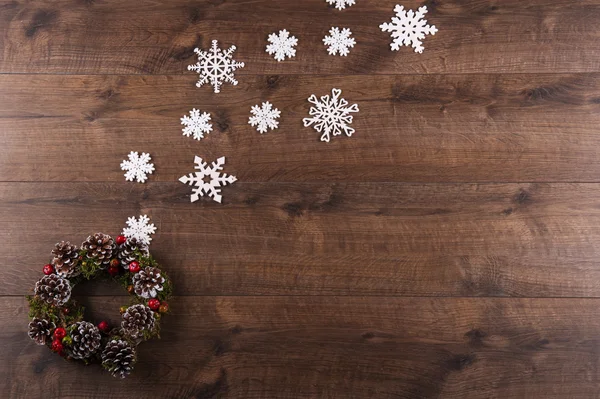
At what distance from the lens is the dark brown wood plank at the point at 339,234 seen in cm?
152

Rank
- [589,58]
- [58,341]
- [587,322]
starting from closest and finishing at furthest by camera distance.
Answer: [58,341] → [587,322] → [589,58]

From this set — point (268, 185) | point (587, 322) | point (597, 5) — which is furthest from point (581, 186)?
point (268, 185)

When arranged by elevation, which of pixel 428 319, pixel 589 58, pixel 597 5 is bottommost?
pixel 428 319

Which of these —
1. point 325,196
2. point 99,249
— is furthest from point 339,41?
point 99,249

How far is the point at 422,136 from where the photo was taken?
157cm

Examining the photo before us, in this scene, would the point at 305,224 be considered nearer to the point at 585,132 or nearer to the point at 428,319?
the point at 428,319

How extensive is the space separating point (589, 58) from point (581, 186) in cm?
39

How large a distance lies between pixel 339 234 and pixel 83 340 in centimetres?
74

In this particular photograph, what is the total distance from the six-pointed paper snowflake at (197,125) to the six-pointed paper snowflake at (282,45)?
0.28 m

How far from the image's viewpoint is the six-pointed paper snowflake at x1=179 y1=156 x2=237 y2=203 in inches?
61.2

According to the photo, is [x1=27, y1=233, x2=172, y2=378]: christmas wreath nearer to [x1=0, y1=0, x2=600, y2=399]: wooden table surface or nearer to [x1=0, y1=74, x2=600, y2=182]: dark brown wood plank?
[x1=0, y1=0, x2=600, y2=399]: wooden table surface

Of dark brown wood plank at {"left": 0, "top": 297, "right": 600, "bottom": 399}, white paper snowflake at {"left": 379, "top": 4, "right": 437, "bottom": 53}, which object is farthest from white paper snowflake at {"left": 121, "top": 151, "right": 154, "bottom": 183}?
white paper snowflake at {"left": 379, "top": 4, "right": 437, "bottom": 53}

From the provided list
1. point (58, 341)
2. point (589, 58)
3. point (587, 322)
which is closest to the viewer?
point (58, 341)

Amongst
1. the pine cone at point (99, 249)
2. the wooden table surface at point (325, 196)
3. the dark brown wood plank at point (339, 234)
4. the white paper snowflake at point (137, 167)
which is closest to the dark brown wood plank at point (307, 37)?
the wooden table surface at point (325, 196)
